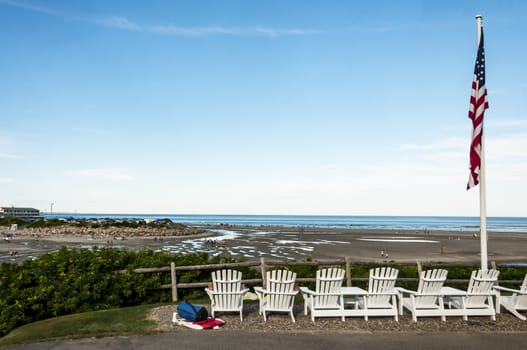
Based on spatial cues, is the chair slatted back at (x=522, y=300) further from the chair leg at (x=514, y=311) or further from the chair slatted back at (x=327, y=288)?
the chair slatted back at (x=327, y=288)

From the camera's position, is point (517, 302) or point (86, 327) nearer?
point (86, 327)

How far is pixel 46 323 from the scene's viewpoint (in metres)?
8.34

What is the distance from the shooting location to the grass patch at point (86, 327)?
7.23 m

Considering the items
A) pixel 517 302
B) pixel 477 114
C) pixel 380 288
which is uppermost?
pixel 477 114

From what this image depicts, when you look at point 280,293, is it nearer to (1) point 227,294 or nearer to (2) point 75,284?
(1) point 227,294

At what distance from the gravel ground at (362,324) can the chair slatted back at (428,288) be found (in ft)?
1.12

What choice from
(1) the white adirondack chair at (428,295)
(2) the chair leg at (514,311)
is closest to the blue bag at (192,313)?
(1) the white adirondack chair at (428,295)

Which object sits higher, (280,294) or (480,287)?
(480,287)

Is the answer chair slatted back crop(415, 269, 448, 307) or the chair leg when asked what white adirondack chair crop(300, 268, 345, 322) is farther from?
the chair leg

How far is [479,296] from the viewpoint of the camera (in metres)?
8.40

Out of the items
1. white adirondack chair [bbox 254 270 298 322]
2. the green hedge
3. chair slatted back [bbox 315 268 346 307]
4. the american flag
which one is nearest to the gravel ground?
white adirondack chair [bbox 254 270 298 322]

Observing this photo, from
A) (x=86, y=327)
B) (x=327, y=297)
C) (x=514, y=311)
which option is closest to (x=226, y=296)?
(x=327, y=297)

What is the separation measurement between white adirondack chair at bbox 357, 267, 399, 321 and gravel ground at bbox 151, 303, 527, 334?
0.55ft

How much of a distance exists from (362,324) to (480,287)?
246 cm
